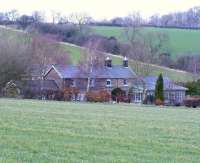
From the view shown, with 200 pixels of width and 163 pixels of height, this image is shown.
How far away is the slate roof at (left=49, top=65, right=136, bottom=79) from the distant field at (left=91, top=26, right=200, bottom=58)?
2328cm

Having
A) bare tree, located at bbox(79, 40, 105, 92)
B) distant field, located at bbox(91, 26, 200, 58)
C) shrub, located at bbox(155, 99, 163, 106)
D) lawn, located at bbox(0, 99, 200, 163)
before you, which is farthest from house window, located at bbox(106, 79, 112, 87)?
lawn, located at bbox(0, 99, 200, 163)

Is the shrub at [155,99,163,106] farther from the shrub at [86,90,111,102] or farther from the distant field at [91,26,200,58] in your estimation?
the distant field at [91,26,200,58]

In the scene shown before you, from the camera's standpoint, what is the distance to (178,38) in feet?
382

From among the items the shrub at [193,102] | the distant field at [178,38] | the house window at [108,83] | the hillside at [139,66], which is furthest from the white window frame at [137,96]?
the distant field at [178,38]

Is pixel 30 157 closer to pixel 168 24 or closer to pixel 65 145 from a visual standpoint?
pixel 65 145

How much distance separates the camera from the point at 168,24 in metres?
143

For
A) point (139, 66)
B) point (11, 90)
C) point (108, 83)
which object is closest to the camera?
point (11, 90)

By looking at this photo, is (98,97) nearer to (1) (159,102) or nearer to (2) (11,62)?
(1) (159,102)

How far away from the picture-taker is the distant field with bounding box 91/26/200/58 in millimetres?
112250

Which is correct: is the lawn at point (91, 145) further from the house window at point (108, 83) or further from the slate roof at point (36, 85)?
the house window at point (108, 83)

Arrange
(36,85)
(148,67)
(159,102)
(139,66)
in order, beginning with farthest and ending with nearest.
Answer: (148,67) < (139,66) < (36,85) < (159,102)

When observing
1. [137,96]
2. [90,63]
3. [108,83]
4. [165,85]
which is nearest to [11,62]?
[90,63]

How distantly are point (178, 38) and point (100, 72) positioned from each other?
36.4m

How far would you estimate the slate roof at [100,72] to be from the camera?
270 ft
